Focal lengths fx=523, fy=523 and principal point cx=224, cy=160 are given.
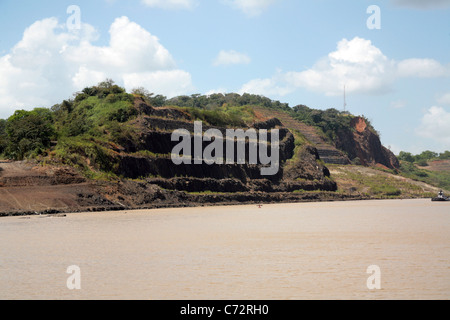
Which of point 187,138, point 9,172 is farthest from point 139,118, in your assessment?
point 9,172

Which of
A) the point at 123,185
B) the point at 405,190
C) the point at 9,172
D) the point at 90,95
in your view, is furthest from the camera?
the point at 405,190

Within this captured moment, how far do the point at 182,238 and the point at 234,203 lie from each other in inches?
1917

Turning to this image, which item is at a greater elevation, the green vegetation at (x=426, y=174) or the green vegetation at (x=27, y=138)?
the green vegetation at (x=27, y=138)

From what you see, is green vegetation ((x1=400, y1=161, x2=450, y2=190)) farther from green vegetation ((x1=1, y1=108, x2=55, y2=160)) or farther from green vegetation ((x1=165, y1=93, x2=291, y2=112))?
green vegetation ((x1=1, y1=108, x2=55, y2=160))

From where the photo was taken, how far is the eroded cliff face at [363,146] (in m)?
158

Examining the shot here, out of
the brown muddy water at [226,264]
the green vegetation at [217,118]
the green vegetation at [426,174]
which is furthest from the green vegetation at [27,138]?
the green vegetation at [426,174]

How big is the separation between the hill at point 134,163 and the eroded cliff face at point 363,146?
3895 cm

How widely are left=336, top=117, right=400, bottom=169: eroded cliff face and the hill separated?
3895 cm

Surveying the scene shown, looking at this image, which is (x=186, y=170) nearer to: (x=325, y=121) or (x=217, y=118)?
(x=217, y=118)

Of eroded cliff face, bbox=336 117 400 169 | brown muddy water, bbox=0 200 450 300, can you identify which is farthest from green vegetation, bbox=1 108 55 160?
eroded cliff face, bbox=336 117 400 169

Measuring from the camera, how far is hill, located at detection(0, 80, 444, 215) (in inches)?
2194

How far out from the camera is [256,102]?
6471 inches

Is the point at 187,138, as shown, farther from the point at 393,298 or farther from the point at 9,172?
the point at 393,298

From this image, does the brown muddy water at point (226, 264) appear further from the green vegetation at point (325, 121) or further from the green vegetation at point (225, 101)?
the green vegetation at point (225, 101)
